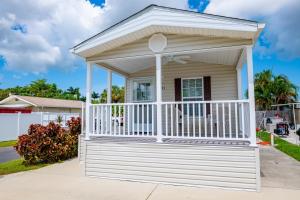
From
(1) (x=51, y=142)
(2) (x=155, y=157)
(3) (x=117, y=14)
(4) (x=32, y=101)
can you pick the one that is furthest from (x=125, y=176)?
(4) (x=32, y=101)

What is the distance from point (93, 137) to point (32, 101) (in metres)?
17.2

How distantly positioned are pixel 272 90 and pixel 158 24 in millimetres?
26315

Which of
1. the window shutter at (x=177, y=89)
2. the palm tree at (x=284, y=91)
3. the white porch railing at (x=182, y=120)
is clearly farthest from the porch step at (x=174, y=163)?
the palm tree at (x=284, y=91)

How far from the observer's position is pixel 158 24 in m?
5.37

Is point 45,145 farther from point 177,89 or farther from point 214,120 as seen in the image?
point 214,120

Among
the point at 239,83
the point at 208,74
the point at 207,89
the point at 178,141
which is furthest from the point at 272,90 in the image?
the point at 178,141

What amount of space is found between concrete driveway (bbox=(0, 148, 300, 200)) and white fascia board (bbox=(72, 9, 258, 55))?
3.47 meters

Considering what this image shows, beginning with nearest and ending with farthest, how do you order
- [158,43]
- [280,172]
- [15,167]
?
[158,43] → [280,172] → [15,167]

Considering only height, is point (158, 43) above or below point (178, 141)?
above

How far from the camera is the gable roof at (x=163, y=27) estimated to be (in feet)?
15.8

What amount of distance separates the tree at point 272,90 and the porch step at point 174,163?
2586cm

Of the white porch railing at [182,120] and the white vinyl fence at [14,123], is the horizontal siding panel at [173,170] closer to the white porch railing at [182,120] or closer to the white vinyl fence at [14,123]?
the white porch railing at [182,120]

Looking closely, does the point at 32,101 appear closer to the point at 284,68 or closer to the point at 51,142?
the point at 51,142

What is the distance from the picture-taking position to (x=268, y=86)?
27.2 m
